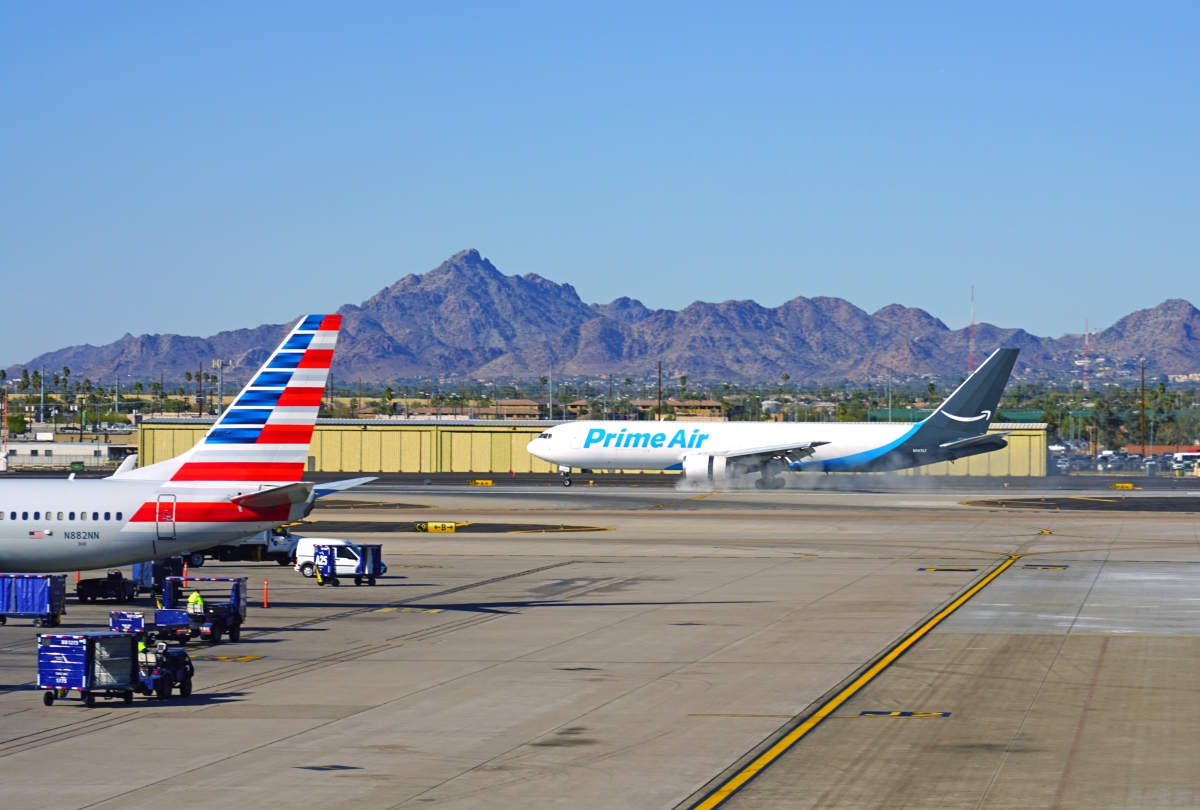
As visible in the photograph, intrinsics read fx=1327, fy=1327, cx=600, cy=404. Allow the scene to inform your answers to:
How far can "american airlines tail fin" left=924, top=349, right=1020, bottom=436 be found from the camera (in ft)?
314

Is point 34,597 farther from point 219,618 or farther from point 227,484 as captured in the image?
point 219,618

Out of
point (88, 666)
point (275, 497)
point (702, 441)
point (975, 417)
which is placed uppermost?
point (975, 417)

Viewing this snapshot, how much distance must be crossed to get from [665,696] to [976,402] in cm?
7495

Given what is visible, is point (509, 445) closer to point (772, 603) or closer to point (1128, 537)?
point (1128, 537)

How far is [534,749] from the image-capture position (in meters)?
21.2

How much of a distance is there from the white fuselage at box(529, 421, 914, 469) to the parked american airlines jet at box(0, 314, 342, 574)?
66230 mm

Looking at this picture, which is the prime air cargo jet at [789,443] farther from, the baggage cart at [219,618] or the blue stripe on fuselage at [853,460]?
the baggage cart at [219,618]

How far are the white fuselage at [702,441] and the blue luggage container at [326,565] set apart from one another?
185 ft

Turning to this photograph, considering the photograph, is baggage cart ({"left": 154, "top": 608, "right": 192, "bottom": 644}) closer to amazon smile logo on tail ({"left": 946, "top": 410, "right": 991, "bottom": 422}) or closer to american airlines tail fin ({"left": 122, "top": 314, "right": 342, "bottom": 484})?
american airlines tail fin ({"left": 122, "top": 314, "right": 342, "bottom": 484})

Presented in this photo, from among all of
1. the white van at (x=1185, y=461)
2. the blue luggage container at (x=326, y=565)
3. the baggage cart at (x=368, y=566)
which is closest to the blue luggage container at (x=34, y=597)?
the blue luggage container at (x=326, y=565)

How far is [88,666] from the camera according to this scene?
79.8ft

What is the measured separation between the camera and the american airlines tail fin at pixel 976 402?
95750 millimetres

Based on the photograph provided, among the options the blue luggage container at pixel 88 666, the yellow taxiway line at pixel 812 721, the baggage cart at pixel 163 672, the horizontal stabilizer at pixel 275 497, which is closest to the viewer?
the yellow taxiway line at pixel 812 721

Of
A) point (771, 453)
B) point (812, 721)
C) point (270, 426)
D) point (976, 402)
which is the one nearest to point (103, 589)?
point (270, 426)
